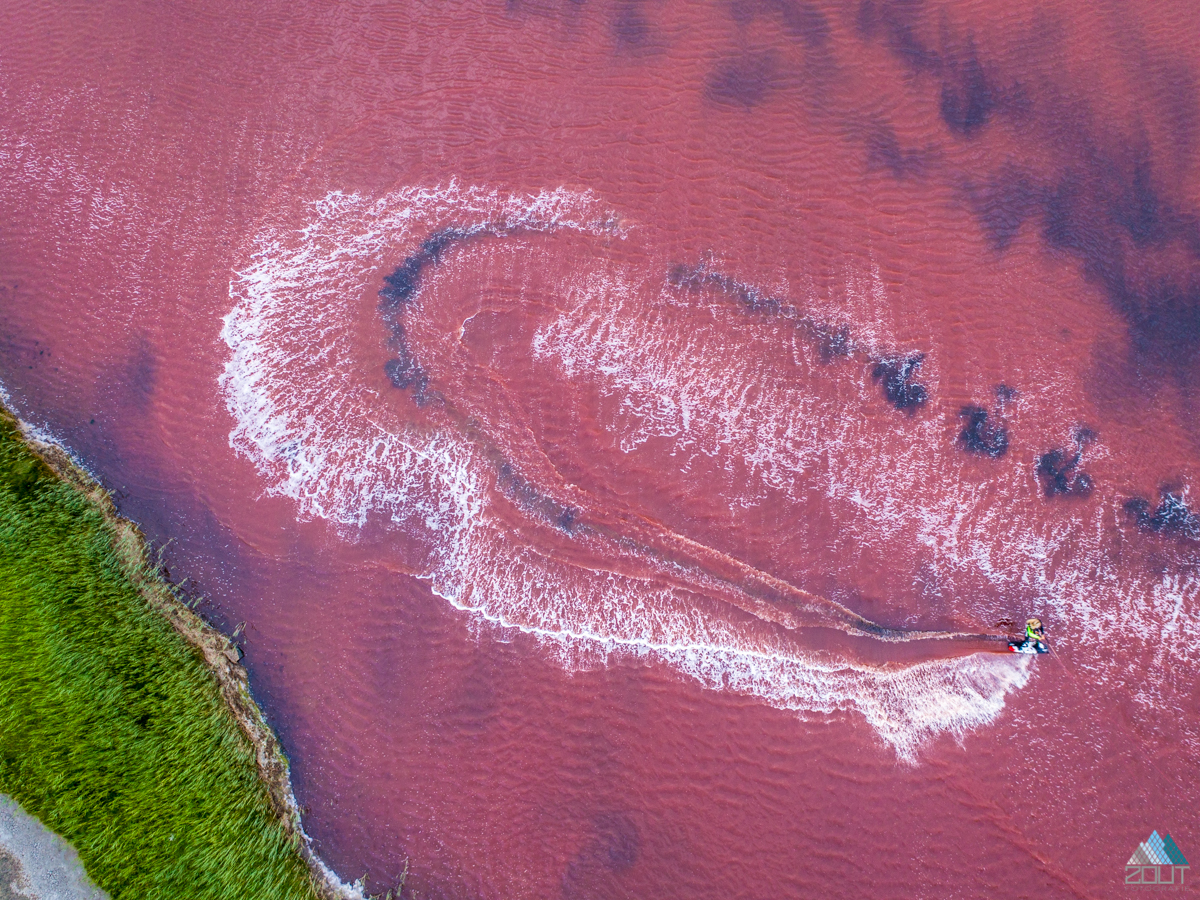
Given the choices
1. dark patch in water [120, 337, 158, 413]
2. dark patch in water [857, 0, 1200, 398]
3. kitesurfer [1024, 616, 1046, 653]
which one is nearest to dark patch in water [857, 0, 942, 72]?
dark patch in water [857, 0, 1200, 398]

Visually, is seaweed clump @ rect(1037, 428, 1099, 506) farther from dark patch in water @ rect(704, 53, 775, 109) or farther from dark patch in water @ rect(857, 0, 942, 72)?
dark patch in water @ rect(704, 53, 775, 109)

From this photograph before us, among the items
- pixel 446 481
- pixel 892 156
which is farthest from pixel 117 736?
pixel 892 156

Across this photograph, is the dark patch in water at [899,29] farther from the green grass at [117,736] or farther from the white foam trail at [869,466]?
the green grass at [117,736]

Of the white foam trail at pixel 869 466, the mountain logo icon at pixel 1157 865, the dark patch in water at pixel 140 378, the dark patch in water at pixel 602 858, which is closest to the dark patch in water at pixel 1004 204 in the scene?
the white foam trail at pixel 869 466

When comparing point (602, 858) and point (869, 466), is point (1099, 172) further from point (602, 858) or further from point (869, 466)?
point (602, 858)

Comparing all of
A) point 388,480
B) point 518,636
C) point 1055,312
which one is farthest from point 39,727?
point 1055,312

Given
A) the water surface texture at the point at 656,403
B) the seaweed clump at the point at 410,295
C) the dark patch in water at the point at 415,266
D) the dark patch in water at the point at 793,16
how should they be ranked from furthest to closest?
the dark patch in water at the point at 793,16, the dark patch in water at the point at 415,266, the seaweed clump at the point at 410,295, the water surface texture at the point at 656,403

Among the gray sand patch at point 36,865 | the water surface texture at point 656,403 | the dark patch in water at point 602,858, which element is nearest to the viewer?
the gray sand patch at point 36,865
